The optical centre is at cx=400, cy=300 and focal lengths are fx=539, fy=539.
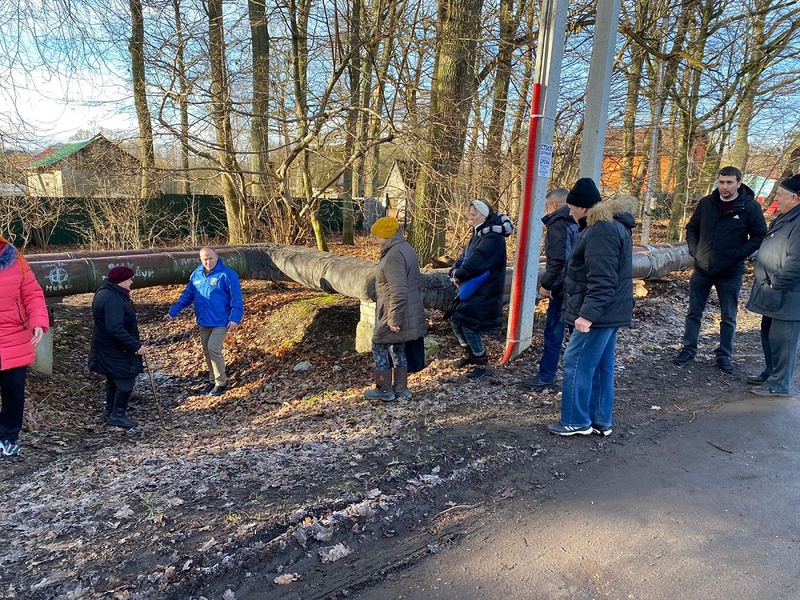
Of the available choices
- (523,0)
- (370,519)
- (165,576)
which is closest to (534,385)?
(370,519)

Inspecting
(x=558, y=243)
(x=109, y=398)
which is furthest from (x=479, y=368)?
(x=109, y=398)

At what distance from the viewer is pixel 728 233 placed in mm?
5672

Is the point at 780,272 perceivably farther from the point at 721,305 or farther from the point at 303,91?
the point at 303,91

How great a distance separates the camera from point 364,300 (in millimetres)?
6367

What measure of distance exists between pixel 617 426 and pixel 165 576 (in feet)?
11.7

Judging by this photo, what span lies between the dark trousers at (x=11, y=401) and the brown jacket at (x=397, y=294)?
292 cm

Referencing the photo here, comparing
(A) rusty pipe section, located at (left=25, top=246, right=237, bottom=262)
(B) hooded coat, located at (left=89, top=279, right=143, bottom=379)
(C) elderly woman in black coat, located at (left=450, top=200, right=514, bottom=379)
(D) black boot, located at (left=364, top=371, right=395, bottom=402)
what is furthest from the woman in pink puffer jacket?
(C) elderly woman in black coat, located at (left=450, top=200, right=514, bottom=379)

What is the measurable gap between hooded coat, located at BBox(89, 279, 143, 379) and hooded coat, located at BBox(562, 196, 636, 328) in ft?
14.2

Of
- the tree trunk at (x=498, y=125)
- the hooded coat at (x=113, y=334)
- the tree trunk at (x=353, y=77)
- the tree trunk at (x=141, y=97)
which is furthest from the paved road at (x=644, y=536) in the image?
the tree trunk at (x=141, y=97)

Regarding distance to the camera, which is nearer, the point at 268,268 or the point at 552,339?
the point at 552,339

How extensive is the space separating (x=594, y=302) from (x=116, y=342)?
4601mm

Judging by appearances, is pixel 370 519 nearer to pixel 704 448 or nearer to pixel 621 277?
pixel 621 277

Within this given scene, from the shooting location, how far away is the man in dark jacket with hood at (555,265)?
496 centimetres

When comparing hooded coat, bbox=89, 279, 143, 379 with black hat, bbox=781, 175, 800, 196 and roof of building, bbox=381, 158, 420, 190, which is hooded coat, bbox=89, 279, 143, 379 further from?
black hat, bbox=781, 175, 800, 196
